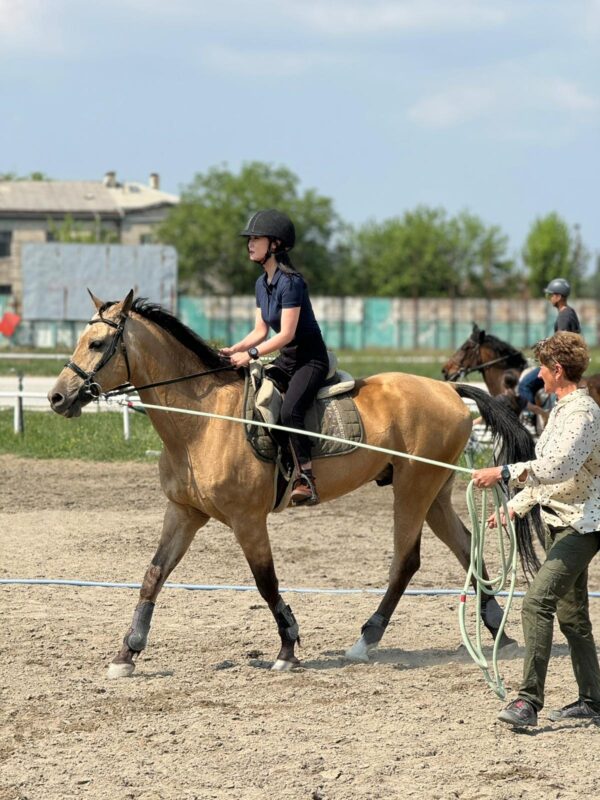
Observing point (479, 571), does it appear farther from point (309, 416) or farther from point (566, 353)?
point (566, 353)

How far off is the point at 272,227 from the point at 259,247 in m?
0.14

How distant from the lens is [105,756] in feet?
17.7

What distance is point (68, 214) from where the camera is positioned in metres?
73.5

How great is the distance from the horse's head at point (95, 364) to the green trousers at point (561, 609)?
8.76 feet

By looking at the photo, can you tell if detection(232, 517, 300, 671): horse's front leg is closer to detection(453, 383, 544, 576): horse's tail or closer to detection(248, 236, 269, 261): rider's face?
detection(248, 236, 269, 261): rider's face

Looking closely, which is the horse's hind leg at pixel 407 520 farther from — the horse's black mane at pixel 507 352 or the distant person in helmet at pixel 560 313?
the horse's black mane at pixel 507 352

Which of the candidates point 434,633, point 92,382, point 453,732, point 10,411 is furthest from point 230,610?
point 10,411

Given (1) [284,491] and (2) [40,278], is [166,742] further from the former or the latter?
(2) [40,278]

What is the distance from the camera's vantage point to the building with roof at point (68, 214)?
75.1 meters

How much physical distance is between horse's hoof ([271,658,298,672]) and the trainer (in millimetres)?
1552

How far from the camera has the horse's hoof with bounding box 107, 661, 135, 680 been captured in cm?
680

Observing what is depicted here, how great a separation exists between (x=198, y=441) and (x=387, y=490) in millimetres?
7637

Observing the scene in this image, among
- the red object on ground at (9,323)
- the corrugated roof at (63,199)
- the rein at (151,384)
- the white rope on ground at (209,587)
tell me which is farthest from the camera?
the corrugated roof at (63,199)

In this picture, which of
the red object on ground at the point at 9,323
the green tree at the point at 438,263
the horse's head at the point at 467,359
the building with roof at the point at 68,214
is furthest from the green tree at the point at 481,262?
the horse's head at the point at 467,359
